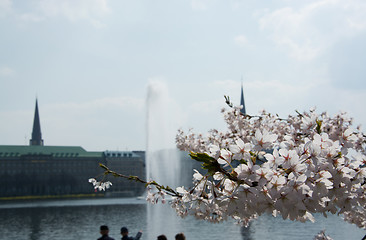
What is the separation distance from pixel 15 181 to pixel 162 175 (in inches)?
2125

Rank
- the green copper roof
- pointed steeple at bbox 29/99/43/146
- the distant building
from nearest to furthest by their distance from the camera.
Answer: the distant building, the green copper roof, pointed steeple at bbox 29/99/43/146

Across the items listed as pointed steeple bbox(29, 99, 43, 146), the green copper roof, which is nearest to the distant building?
the green copper roof

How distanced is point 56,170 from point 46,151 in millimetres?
7317

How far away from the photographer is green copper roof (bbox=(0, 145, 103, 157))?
446 ft

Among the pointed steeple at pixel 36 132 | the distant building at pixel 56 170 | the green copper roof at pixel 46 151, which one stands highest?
the pointed steeple at pixel 36 132

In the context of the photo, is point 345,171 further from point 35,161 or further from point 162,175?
point 35,161

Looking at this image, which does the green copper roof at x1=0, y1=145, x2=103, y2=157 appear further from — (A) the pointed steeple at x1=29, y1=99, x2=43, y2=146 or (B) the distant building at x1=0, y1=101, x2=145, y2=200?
(A) the pointed steeple at x1=29, y1=99, x2=43, y2=146

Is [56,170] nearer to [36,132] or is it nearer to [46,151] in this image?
[46,151]

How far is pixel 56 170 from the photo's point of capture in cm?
13912

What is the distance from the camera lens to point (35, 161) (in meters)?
136

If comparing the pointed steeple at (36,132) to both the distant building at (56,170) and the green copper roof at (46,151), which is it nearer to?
the distant building at (56,170)

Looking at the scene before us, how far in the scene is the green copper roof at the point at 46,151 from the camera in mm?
135875

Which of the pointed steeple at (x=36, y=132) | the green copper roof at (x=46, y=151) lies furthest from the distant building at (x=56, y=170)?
the pointed steeple at (x=36, y=132)

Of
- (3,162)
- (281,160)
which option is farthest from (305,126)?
(3,162)
